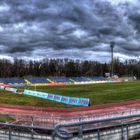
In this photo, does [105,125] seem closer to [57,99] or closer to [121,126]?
[121,126]

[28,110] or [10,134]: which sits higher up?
[10,134]

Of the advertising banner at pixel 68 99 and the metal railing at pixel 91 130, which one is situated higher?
the metal railing at pixel 91 130

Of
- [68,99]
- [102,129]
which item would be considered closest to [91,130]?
[102,129]

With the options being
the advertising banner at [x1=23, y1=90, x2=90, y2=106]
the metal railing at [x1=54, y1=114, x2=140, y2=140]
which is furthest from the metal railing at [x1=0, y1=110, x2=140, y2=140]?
the advertising banner at [x1=23, y1=90, x2=90, y2=106]

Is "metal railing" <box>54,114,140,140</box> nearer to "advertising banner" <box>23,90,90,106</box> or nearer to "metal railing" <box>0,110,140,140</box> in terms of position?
→ "metal railing" <box>0,110,140,140</box>

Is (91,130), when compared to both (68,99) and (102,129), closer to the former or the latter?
(102,129)

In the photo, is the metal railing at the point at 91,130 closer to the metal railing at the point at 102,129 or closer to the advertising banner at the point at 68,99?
the metal railing at the point at 102,129

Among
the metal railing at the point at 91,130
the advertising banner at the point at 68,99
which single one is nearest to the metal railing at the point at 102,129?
the metal railing at the point at 91,130

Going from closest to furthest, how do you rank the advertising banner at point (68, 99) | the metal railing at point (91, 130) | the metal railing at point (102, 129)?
the metal railing at point (102, 129) → the metal railing at point (91, 130) → the advertising banner at point (68, 99)

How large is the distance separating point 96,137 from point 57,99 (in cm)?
4476

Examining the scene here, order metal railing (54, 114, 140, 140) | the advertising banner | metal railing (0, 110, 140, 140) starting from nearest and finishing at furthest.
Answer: metal railing (54, 114, 140, 140) → metal railing (0, 110, 140, 140) → the advertising banner

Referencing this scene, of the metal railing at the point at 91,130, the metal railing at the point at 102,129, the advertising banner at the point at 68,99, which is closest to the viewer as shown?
the metal railing at the point at 102,129

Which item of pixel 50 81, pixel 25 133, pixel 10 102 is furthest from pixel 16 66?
pixel 25 133

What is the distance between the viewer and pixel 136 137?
45.5 ft
